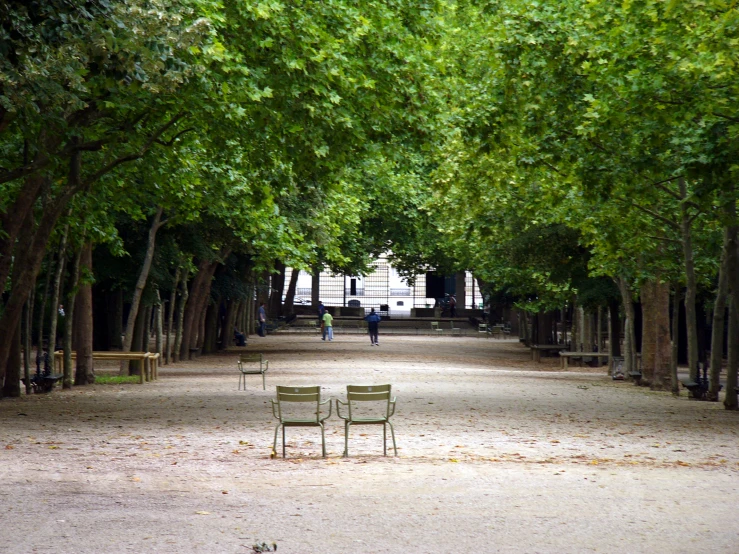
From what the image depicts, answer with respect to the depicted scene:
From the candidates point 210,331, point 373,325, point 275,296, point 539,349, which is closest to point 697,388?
point 539,349

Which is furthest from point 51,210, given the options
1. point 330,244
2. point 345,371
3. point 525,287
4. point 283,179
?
point 525,287

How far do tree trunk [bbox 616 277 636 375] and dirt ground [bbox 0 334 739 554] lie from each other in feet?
19.7

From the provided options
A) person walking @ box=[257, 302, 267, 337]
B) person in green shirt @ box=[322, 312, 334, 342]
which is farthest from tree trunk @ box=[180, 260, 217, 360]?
person walking @ box=[257, 302, 267, 337]

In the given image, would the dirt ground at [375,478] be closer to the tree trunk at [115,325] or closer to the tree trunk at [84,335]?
the tree trunk at [84,335]

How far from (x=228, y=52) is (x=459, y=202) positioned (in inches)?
488

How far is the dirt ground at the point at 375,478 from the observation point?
Answer: 8.64 meters

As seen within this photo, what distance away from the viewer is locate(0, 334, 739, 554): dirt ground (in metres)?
8.64

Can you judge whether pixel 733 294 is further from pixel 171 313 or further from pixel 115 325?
pixel 115 325

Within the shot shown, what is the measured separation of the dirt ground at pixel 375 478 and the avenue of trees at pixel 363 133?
3502 millimetres

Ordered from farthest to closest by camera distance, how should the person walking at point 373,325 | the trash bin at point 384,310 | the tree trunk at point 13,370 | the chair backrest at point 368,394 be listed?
1. the trash bin at point 384,310
2. the person walking at point 373,325
3. the tree trunk at point 13,370
4. the chair backrest at point 368,394

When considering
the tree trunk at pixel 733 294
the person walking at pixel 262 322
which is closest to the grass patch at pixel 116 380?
the tree trunk at pixel 733 294

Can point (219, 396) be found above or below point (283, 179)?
below

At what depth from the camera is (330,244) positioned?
36781 mm

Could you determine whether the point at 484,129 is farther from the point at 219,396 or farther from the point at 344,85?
the point at 219,396
